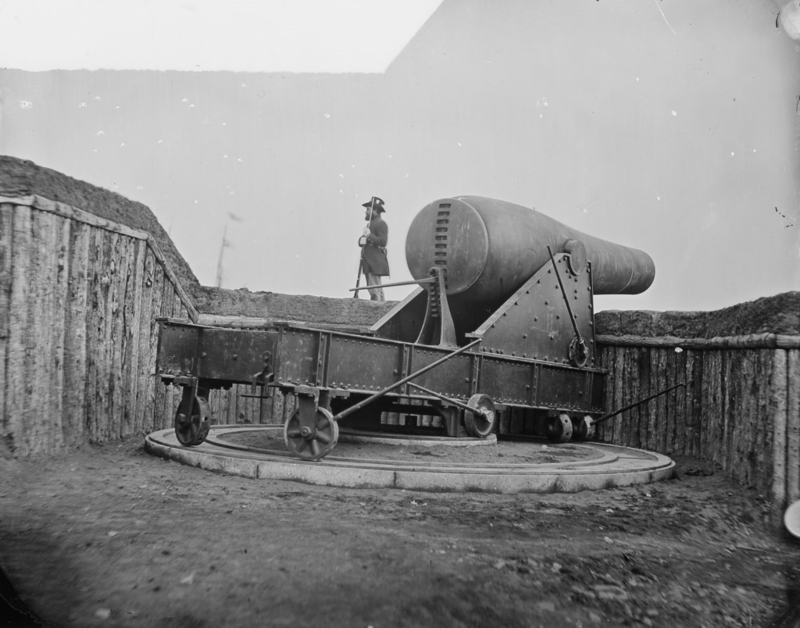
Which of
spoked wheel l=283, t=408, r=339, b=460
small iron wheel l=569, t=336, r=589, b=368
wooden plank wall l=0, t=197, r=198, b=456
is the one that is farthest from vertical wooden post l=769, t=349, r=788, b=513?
wooden plank wall l=0, t=197, r=198, b=456

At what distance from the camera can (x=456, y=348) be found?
7.35 metres

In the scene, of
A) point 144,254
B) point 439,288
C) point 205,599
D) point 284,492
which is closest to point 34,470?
point 284,492

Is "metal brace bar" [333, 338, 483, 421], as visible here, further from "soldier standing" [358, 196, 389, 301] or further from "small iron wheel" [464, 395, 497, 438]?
"soldier standing" [358, 196, 389, 301]

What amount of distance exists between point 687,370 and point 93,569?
6942mm

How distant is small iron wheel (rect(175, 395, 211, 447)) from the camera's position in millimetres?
6307

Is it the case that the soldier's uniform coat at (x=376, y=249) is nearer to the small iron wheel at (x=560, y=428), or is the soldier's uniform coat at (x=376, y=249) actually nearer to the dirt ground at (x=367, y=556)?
the small iron wheel at (x=560, y=428)

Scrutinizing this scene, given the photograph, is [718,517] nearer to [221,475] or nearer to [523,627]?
[523,627]

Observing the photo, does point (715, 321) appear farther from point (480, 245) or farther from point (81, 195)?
point (81, 195)

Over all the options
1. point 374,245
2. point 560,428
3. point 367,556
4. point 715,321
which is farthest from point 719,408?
point 374,245

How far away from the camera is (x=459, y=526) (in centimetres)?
421

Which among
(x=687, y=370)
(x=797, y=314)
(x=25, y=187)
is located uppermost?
(x=25, y=187)

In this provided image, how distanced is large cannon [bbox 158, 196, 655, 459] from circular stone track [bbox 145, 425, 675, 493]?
11.4 inches

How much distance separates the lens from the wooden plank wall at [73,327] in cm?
562

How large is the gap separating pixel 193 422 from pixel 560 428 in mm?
4100
